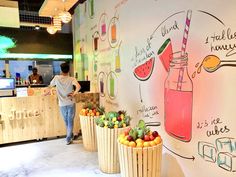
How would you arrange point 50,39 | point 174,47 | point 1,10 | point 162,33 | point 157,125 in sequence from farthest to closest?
point 50,39, point 1,10, point 157,125, point 162,33, point 174,47

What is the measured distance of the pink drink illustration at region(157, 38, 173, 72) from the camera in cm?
309

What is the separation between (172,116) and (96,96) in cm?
279

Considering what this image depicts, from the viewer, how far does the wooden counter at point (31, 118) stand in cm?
484

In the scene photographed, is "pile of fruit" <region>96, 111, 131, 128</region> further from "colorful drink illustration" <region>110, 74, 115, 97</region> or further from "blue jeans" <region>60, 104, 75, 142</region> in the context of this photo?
"blue jeans" <region>60, 104, 75, 142</region>

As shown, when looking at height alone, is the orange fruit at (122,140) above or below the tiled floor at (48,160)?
above

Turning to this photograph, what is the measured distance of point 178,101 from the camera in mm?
2990

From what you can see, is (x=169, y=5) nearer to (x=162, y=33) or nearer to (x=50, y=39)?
(x=162, y=33)

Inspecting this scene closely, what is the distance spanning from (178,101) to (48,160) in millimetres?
2511

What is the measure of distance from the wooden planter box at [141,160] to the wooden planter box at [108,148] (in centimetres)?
55

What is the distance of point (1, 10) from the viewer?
5492mm

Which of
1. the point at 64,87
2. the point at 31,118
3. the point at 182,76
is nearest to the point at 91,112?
the point at 64,87

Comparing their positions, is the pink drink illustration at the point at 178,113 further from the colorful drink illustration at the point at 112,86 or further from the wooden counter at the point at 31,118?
the wooden counter at the point at 31,118

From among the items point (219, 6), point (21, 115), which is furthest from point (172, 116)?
point (21, 115)

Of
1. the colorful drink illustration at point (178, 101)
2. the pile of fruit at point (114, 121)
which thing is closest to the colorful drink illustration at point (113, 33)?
the pile of fruit at point (114, 121)
